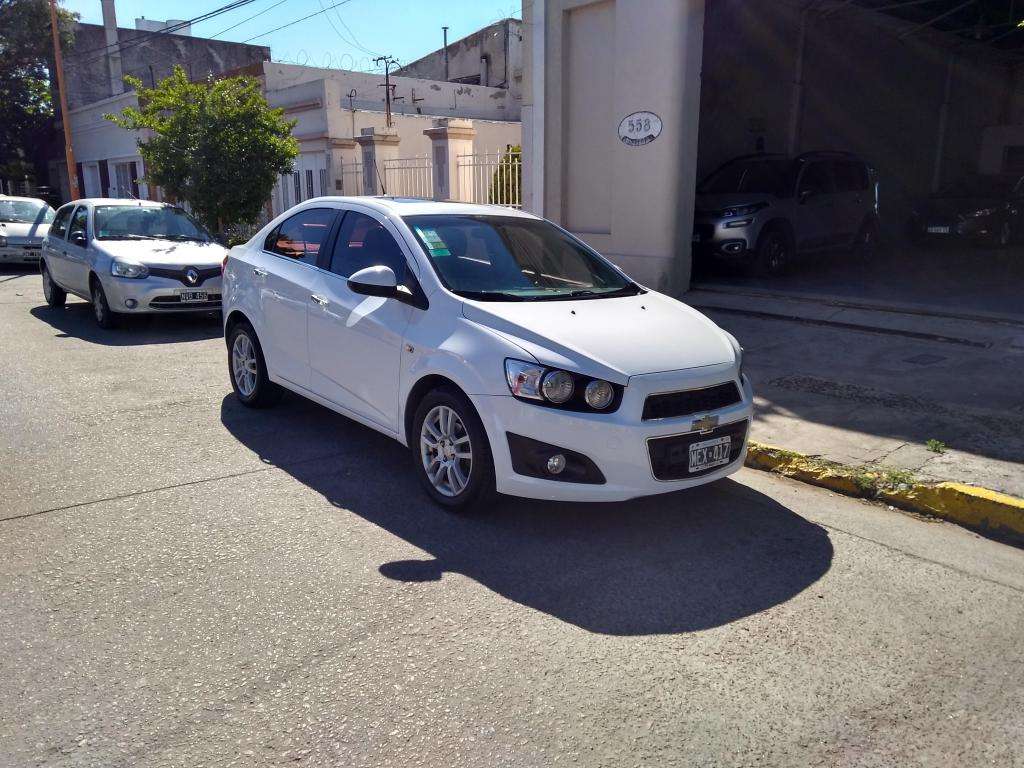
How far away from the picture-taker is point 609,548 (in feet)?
14.5

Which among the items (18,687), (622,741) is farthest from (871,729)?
(18,687)

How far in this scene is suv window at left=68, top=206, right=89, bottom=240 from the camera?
11.3 m

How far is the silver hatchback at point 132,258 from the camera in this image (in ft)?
33.2

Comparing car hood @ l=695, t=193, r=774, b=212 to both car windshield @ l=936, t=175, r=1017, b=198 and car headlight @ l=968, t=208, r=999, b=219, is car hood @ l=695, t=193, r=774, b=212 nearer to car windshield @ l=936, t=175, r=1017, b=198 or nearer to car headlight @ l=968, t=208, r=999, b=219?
car headlight @ l=968, t=208, r=999, b=219

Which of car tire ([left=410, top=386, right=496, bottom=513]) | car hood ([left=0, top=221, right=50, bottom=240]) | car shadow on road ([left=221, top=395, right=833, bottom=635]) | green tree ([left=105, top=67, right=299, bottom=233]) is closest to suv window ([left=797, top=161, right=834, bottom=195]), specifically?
car shadow on road ([left=221, top=395, right=833, bottom=635])

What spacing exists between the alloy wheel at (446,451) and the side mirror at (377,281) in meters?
0.78

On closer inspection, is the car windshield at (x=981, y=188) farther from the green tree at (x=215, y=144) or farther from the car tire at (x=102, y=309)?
the car tire at (x=102, y=309)

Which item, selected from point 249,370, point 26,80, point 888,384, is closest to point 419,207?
point 249,370

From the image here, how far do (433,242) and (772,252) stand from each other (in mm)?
8508

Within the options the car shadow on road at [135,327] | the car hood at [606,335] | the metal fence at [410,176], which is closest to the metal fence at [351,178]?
the metal fence at [410,176]

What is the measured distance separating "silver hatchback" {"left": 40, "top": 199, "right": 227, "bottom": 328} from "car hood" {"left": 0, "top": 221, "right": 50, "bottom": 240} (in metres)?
7.20

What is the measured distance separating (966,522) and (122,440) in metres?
5.53

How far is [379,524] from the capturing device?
15.3 feet

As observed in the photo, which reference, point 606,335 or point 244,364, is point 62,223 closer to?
point 244,364
